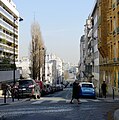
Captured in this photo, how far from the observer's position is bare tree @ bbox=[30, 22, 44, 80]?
8369cm

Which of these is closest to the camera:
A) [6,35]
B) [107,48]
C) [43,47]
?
[107,48]

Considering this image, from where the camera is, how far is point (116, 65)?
46781 mm

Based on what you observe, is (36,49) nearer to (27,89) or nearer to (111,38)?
(111,38)

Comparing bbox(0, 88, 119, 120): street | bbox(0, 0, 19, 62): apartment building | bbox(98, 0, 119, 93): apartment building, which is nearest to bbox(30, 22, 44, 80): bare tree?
bbox(0, 0, 19, 62): apartment building

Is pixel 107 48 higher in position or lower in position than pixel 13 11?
lower

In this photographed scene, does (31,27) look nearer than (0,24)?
Yes

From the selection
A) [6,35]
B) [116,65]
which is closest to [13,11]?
[6,35]

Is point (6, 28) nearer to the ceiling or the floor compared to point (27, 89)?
nearer to the ceiling

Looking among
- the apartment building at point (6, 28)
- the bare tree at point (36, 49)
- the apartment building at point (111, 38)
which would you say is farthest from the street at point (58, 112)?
the apartment building at point (6, 28)

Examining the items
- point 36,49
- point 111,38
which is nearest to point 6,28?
point 36,49

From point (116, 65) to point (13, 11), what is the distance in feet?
225

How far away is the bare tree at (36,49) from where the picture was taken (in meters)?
83.7

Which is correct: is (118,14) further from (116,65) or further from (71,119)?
(71,119)

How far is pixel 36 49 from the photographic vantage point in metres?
84.5
